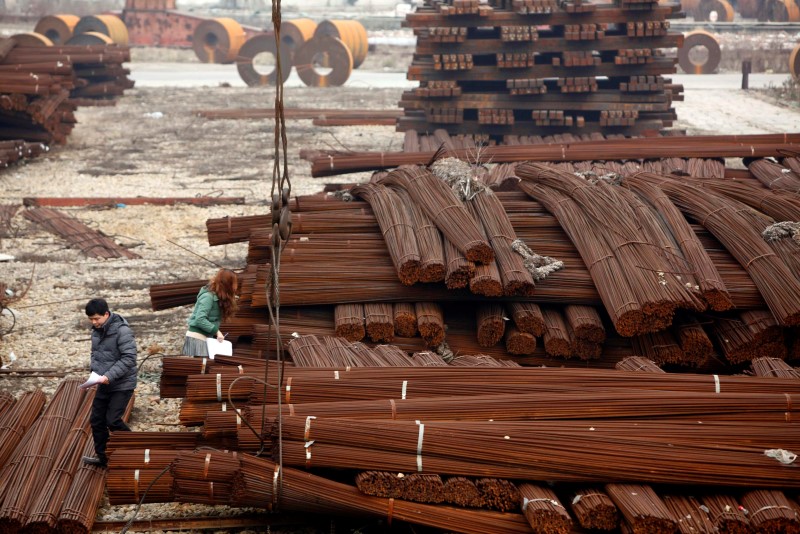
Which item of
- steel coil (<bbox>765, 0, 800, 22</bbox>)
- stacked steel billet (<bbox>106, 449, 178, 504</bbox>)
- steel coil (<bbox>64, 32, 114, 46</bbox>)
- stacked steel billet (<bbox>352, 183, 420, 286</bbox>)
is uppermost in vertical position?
steel coil (<bbox>765, 0, 800, 22</bbox>)

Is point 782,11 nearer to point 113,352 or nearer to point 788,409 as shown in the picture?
point 788,409

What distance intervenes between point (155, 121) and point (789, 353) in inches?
770

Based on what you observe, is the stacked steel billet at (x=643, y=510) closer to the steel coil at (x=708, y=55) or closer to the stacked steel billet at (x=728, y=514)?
the stacked steel billet at (x=728, y=514)

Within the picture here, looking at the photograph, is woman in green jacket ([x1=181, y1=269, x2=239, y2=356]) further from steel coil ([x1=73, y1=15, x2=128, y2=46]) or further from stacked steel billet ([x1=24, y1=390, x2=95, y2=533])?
steel coil ([x1=73, y1=15, x2=128, y2=46])

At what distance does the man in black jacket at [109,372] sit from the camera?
22.4 feet

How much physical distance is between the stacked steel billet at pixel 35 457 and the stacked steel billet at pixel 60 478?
38 mm

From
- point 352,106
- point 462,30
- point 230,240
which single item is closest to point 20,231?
point 230,240

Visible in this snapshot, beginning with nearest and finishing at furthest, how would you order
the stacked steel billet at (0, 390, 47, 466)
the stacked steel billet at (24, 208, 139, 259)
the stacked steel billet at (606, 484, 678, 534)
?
the stacked steel billet at (606, 484, 678, 534), the stacked steel billet at (0, 390, 47, 466), the stacked steel billet at (24, 208, 139, 259)

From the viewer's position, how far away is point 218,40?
39031mm

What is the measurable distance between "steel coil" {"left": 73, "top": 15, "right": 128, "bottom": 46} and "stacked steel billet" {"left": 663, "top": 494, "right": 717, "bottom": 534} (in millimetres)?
34252

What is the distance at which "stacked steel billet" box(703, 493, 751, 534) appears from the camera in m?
5.36

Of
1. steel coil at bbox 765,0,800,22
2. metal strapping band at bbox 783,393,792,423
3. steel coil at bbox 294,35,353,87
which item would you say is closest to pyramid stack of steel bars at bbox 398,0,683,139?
metal strapping band at bbox 783,393,792,423

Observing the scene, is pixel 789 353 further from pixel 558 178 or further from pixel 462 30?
pixel 462 30

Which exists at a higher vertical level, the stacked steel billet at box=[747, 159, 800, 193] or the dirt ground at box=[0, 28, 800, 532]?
the stacked steel billet at box=[747, 159, 800, 193]
